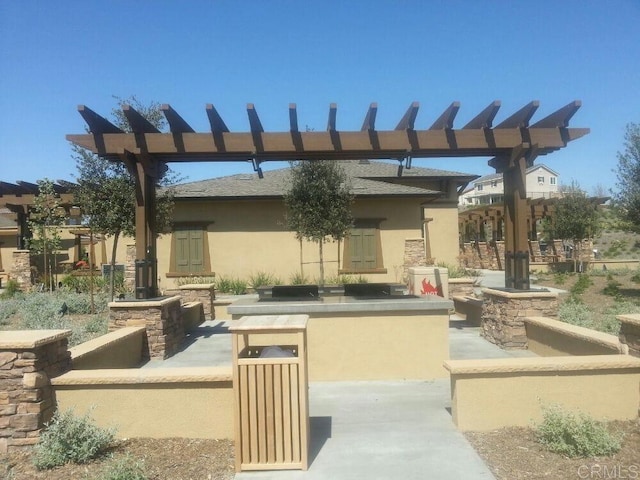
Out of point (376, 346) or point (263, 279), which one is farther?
point (263, 279)

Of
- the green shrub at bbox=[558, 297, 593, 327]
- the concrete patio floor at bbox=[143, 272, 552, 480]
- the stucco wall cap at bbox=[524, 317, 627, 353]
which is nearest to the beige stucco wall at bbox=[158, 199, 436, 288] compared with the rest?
the green shrub at bbox=[558, 297, 593, 327]

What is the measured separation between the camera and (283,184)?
18.2 meters

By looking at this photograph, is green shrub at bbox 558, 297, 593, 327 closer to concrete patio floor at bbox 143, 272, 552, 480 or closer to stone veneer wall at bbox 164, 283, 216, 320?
concrete patio floor at bbox 143, 272, 552, 480

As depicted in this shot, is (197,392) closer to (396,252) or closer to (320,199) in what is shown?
(320,199)

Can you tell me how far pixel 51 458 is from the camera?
426cm

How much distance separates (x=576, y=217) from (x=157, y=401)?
26.7m

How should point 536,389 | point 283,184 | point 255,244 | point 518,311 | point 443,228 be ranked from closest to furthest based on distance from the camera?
point 536,389 → point 518,311 → point 255,244 → point 283,184 → point 443,228

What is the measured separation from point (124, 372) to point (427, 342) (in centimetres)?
423

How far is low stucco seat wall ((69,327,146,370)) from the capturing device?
19.7ft

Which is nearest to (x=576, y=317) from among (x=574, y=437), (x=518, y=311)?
(x=518, y=311)

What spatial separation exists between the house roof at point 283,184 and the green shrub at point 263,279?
281 cm

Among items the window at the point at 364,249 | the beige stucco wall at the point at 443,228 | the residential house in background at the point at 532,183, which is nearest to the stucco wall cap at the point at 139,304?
the window at the point at 364,249

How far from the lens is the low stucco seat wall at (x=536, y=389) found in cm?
496

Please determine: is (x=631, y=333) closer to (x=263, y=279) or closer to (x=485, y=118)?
(x=485, y=118)
